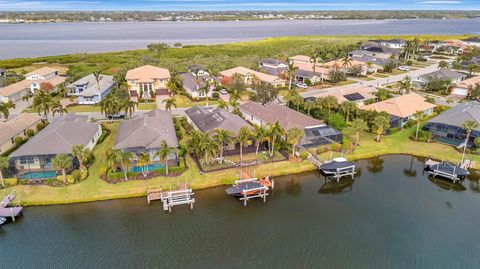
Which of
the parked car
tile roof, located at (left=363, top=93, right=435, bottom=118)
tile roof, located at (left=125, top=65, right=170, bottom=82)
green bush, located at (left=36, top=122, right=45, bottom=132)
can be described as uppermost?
tile roof, located at (left=125, top=65, right=170, bottom=82)

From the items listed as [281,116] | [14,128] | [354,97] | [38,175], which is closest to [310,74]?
[354,97]

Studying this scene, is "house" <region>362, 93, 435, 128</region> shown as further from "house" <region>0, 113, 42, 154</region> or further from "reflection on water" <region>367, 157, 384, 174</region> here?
"house" <region>0, 113, 42, 154</region>

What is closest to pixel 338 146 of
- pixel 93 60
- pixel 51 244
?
pixel 51 244

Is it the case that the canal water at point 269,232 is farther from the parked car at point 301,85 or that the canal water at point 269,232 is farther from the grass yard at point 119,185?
the parked car at point 301,85

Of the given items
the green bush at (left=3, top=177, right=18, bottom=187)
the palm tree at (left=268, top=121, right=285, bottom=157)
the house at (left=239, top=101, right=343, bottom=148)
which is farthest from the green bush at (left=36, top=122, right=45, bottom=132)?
the palm tree at (left=268, top=121, right=285, bottom=157)

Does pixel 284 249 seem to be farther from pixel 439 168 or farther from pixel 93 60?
pixel 93 60

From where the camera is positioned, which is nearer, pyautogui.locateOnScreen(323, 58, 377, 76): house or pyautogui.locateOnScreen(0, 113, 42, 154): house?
pyautogui.locateOnScreen(0, 113, 42, 154): house
